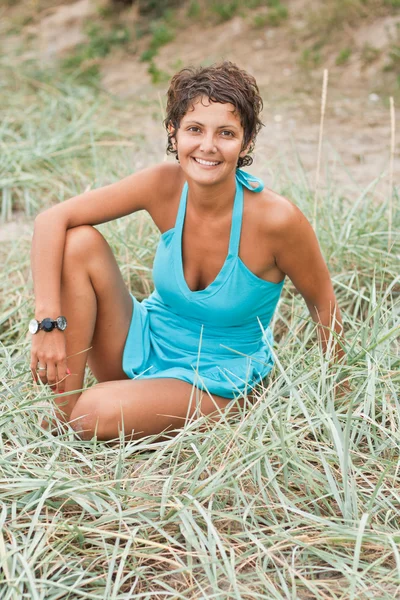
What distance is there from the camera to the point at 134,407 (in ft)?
7.41

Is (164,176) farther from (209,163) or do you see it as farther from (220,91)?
(220,91)

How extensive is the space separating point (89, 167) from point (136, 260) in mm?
1244

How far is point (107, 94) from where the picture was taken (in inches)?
228

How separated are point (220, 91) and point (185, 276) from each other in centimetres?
55

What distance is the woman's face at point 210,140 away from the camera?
7.06 ft

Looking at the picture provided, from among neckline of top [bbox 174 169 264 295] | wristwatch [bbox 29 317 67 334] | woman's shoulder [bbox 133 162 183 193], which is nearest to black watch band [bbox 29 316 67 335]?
wristwatch [bbox 29 317 67 334]

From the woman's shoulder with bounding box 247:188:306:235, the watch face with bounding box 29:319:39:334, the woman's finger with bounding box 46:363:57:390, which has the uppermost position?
the woman's shoulder with bounding box 247:188:306:235

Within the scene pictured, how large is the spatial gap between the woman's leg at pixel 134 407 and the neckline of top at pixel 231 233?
0.29 metres

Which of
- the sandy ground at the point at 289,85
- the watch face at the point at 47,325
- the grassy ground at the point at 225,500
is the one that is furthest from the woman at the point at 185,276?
the sandy ground at the point at 289,85

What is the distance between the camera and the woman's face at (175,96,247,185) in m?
2.15

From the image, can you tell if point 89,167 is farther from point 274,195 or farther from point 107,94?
point 274,195

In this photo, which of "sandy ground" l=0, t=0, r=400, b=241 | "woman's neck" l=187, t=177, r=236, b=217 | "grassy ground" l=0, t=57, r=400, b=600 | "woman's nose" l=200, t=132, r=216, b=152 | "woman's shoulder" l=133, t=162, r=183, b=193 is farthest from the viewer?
"sandy ground" l=0, t=0, r=400, b=241

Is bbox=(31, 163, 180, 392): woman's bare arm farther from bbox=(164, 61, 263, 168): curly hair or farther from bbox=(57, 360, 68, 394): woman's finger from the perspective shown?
bbox=(164, 61, 263, 168): curly hair

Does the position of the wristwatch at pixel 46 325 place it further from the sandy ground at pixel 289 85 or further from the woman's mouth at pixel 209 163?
the sandy ground at pixel 289 85
